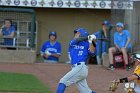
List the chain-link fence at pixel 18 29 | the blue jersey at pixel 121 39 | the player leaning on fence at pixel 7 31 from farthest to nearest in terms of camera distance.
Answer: the chain-link fence at pixel 18 29 → the player leaning on fence at pixel 7 31 → the blue jersey at pixel 121 39

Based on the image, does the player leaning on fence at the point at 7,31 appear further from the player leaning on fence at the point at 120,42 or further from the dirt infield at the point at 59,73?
the player leaning on fence at the point at 120,42

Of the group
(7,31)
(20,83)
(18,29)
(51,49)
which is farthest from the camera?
(18,29)

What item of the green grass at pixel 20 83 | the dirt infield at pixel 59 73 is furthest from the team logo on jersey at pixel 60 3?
the green grass at pixel 20 83

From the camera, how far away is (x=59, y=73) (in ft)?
44.9

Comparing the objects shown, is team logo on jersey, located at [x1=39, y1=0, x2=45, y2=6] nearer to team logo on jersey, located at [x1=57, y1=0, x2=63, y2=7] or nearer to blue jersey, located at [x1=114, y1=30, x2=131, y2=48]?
team logo on jersey, located at [x1=57, y1=0, x2=63, y2=7]

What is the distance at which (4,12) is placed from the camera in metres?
15.9

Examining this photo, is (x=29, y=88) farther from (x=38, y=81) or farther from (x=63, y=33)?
(x=63, y=33)

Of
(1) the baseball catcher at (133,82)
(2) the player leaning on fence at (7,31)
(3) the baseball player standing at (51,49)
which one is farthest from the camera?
(2) the player leaning on fence at (7,31)

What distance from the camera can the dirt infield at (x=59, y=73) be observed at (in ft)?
38.4

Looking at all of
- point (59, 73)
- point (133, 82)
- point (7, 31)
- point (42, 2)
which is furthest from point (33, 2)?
point (133, 82)

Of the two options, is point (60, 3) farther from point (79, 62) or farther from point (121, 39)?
point (79, 62)

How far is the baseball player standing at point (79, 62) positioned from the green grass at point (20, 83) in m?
1.45

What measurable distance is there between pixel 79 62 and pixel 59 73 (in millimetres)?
4391

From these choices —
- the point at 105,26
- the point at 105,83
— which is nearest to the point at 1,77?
the point at 105,83
